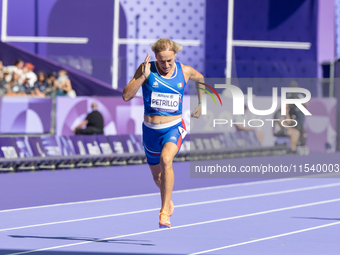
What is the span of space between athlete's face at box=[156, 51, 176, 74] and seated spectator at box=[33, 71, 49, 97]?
39.8 feet

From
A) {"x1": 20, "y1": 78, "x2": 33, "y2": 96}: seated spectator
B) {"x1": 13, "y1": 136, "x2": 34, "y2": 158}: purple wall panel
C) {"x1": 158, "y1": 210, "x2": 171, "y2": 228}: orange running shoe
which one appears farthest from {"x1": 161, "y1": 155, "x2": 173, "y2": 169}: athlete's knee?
{"x1": 20, "y1": 78, "x2": 33, "y2": 96}: seated spectator

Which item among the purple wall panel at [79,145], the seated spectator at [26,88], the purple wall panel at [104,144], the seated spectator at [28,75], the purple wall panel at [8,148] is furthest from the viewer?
the seated spectator at [28,75]

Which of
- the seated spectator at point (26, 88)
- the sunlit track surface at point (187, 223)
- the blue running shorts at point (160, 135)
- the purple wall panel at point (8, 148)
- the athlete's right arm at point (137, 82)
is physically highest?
the athlete's right arm at point (137, 82)

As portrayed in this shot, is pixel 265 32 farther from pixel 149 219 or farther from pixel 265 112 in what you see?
pixel 149 219

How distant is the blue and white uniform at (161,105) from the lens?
762cm

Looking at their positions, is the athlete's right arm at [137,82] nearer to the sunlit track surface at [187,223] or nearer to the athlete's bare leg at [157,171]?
the athlete's bare leg at [157,171]

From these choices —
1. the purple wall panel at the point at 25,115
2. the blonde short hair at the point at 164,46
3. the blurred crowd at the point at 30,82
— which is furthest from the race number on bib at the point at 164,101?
the blurred crowd at the point at 30,82

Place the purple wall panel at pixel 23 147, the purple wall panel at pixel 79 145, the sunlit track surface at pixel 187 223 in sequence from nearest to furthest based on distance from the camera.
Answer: the sunlit track surface at pixel 187 223
the purple wall panel at pixel 23 147
the purple wall panel at pixel 79 145

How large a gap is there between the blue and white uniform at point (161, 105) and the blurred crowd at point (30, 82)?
11770 mm

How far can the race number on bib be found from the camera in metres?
7.61

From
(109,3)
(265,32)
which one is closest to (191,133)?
(109,3)

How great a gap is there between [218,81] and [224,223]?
14430 millimetres

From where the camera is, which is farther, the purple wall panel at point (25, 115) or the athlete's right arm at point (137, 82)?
the purple wall panel at point (25, 115)

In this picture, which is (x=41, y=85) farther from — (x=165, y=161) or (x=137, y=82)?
(x=165, y=161)
